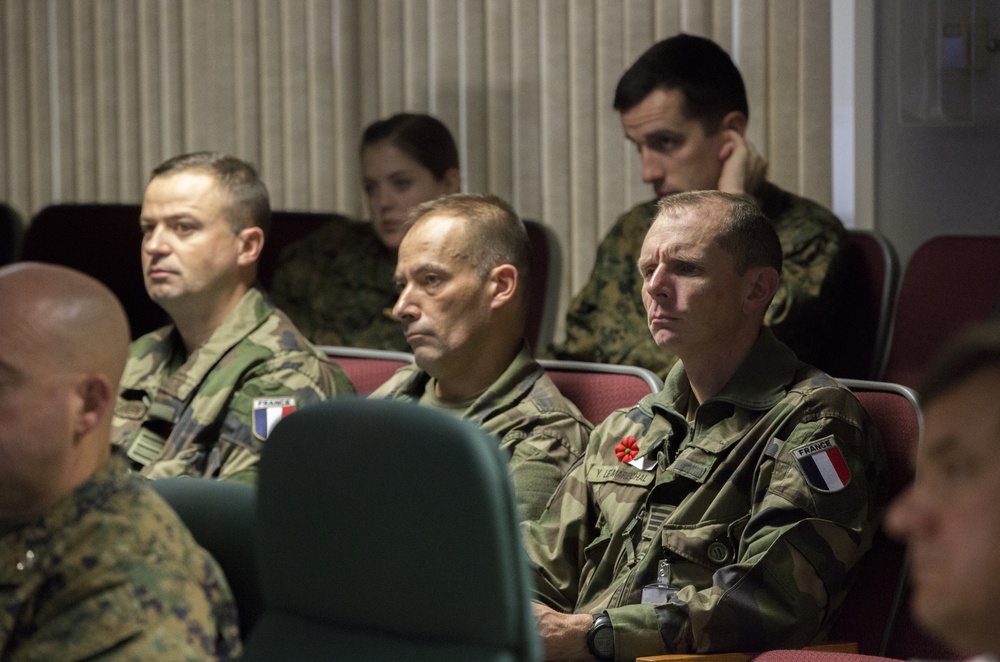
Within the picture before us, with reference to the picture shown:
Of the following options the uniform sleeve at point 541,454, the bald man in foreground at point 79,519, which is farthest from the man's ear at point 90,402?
the uniform sleeve at point 541,454

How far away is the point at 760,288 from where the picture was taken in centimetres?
232

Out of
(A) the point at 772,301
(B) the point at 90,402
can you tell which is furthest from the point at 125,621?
(A) the point at 772,301

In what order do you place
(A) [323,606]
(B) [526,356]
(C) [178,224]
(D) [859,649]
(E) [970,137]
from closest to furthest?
(A) [323,606], (D) [859,649], (B) [526,356], (C) [178,224], (E) [970,137]

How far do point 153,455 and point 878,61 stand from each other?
92.7 inches

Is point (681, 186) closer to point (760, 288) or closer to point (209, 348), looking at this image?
point (760, 288)

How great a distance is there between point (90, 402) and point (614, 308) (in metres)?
2.14

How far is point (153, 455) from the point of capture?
301 centimetres

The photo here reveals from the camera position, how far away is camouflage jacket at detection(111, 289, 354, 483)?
289cm

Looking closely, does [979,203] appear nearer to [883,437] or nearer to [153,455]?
[883,437]

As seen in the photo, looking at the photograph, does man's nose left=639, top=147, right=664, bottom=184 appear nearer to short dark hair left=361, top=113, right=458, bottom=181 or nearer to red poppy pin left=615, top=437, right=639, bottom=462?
short dark hair left=361, top=113, right=458, bottom=181

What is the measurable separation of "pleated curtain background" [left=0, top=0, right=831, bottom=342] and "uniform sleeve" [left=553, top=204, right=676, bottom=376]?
69cm

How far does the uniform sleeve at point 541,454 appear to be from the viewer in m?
2.49

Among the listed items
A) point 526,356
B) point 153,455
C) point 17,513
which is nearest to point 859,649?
point 526,356

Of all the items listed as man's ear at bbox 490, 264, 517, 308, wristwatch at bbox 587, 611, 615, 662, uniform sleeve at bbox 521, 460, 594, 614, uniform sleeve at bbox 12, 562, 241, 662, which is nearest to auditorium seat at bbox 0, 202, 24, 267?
man's ear at bbox 490, 264, 517, 308
